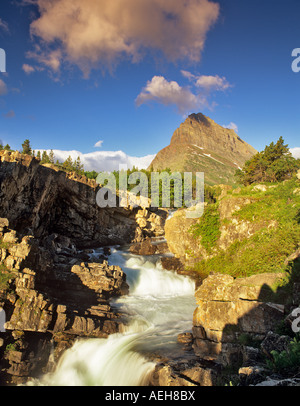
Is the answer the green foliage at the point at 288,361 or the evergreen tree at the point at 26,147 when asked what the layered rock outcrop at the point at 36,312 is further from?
the evergreen tree at the point at 26,147

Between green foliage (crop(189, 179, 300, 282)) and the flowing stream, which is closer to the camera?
the flowing stream

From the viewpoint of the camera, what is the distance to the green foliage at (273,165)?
30719mm

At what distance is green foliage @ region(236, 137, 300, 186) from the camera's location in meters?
30.7

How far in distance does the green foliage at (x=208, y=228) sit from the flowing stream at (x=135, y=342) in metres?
4.45

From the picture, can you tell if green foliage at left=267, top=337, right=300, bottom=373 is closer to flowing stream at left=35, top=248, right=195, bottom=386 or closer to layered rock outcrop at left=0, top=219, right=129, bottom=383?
flowing stream at left=35, top=248, right=195, bottom=386

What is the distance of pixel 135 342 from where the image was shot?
45.5 feet

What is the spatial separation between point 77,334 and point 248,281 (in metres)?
10.7

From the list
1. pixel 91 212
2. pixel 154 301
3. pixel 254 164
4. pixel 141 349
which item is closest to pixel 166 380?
pixel 141 349

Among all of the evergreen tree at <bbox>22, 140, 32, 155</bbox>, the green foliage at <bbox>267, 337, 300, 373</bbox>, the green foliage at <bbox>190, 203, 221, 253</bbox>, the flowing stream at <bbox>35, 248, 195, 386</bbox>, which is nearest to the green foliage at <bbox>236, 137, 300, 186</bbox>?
the green foliage at <bbox>190, 203, 221, 253</bbox>

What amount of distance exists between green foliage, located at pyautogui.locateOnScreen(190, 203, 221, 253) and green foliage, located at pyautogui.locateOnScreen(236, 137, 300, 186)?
Answer: 12.7 m

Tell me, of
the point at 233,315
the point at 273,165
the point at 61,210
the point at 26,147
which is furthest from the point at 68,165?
the point at 233,315

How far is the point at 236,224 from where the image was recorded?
22.5 m

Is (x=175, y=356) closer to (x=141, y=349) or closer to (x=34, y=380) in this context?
(x=141, y=349)

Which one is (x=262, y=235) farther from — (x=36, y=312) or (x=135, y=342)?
(x=36, y=312)
